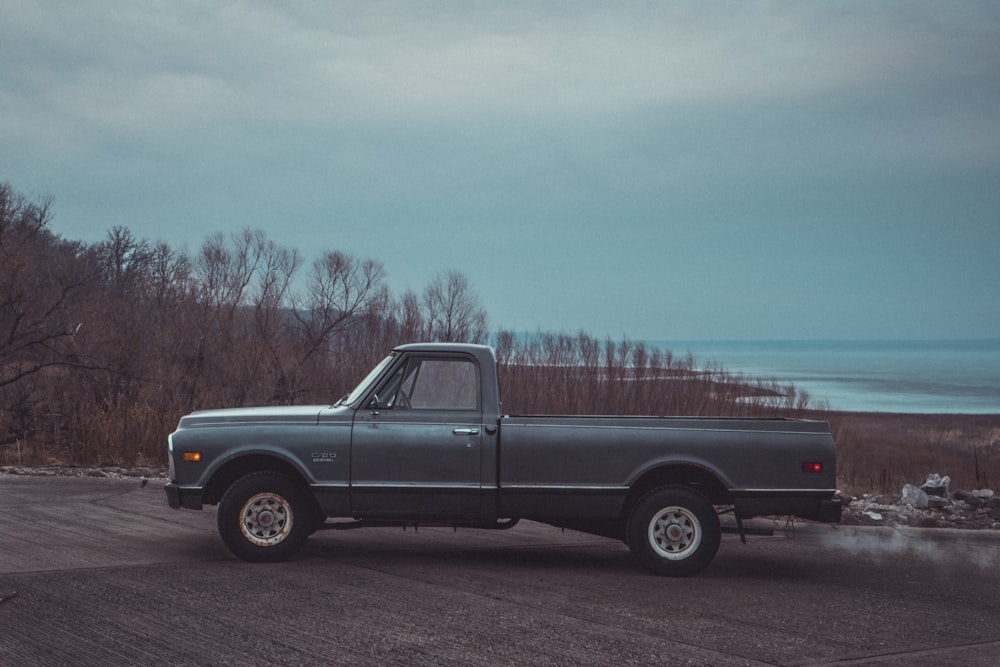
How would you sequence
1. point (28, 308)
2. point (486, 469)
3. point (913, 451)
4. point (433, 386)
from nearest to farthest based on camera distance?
point (486, 469), point (433, 386), point (28, 308), point (913, 451)

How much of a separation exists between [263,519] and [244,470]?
21.7 inches

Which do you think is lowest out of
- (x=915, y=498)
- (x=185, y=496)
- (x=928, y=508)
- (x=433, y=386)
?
(x=928, y=508)

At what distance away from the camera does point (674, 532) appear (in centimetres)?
944

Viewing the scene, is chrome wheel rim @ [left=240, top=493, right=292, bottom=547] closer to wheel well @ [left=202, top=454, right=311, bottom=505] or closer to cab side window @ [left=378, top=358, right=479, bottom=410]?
wheel well @ [left=202, top=454, right=311, bottom=505]

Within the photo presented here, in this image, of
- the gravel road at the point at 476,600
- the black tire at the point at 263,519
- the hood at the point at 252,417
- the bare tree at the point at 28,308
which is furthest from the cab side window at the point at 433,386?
the bare tree at the point at 28,308

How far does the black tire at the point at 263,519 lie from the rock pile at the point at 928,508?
7192 millimetres

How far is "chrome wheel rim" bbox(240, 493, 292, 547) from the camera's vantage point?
31.4 feet

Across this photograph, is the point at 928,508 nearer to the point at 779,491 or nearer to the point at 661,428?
the point at 779,491

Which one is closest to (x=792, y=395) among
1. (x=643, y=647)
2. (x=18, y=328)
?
(x=18, y=328)

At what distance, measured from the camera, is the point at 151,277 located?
32031mm

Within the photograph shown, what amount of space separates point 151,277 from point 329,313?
5.37 meters

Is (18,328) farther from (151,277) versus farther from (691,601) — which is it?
(691,601)

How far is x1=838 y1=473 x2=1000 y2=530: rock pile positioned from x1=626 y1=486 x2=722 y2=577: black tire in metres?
4.69

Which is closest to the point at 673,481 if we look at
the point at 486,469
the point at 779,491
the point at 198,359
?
the point at 779,491
